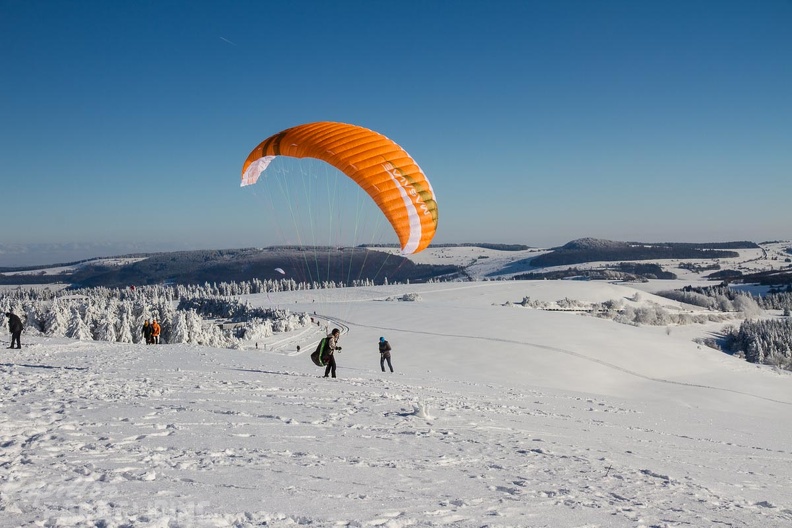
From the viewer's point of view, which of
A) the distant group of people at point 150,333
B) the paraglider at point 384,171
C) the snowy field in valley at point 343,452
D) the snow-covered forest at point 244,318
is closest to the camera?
the snowy field in valley at point 343,452

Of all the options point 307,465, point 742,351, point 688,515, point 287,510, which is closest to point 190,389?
point 307,465

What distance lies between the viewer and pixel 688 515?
5.45 metres

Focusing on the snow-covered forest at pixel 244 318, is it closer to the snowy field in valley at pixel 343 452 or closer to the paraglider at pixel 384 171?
the paraglider at pixel 384 171

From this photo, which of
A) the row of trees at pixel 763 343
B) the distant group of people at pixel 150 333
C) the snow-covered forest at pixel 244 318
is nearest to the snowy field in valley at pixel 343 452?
A: the distant group of people at pixel 150 333

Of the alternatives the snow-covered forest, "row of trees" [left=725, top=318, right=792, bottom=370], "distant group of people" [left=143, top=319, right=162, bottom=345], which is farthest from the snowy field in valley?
"row of trees" [left=725, top=318, right=792, bottom=370]

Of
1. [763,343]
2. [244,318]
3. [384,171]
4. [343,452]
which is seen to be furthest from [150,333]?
[763,343]

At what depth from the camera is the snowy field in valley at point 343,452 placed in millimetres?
4875

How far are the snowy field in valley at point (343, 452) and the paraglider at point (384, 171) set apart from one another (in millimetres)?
4522

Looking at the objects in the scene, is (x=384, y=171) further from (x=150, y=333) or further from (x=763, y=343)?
(x=763, y=343)

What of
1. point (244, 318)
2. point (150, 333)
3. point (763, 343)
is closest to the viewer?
point (150, 333)

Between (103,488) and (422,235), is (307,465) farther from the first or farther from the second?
(422,235)

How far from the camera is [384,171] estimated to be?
14164 mm

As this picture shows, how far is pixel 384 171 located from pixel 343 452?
8.91 metres

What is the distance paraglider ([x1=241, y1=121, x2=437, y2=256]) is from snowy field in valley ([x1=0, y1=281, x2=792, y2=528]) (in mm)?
4522
